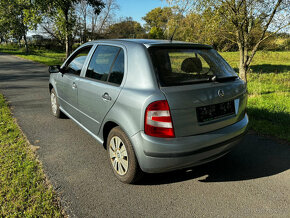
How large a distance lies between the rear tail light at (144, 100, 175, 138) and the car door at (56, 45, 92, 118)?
6.15 feet

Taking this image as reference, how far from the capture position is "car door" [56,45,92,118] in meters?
3.76

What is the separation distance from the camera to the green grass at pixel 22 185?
2.27 metres

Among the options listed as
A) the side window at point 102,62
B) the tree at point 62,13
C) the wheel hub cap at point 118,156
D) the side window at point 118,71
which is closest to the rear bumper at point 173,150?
the wheel hub cap at point 118,156

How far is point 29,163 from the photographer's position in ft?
10.3

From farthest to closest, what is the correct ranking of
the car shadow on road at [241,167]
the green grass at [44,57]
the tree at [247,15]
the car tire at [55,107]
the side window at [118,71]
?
1. the green grass at [44,57]
2. the tree at [247,15]
3. the car tire at [55,107]
4. the car shadow on road at [241,167]
5. the side window at [118,71]

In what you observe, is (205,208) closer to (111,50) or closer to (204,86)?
(204,86)

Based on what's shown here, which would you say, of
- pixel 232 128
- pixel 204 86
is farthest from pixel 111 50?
pixel 232 128

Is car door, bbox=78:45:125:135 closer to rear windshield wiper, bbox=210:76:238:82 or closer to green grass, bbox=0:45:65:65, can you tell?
rear windshield wiper, bbox=210:76:238:82

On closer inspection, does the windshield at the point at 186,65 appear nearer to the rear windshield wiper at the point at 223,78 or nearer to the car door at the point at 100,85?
the rear windshield wiper at the point at 223,78

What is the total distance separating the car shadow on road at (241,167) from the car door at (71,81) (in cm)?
193

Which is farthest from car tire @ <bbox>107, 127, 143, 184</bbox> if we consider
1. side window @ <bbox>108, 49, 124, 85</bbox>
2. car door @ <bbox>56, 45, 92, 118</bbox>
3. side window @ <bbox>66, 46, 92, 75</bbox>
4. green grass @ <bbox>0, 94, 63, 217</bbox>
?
side window @ <bbox>66, 46, 92, 75</bbox>

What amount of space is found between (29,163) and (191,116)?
92.3 inches

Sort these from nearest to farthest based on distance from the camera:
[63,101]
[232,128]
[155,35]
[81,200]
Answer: [81,200]
[232,128]
[63,101]
[155,35]

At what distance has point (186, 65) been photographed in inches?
118
